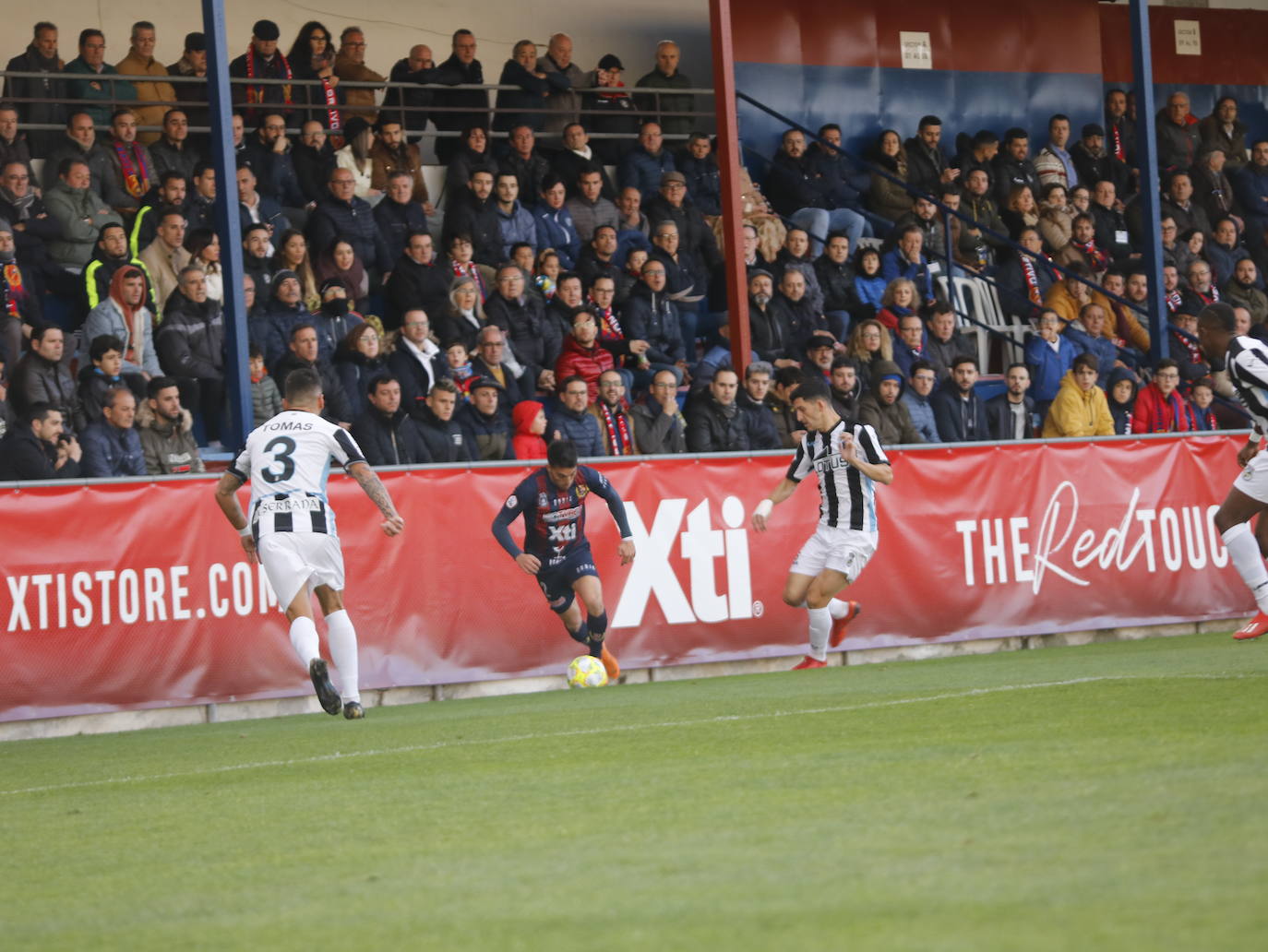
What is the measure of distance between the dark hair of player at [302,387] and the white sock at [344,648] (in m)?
1.34

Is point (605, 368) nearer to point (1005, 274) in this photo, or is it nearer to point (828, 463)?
point (828, 463)

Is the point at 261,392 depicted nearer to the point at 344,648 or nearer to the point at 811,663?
the point at 344,648

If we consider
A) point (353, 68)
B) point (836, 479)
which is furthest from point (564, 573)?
point (353, 68)

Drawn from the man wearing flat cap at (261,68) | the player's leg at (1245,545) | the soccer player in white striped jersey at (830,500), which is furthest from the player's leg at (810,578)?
the man wearing flat cap at (261,68)

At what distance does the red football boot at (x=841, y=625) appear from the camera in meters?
15.2

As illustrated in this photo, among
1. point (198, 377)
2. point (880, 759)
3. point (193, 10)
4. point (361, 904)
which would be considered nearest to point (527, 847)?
point (361, 904)

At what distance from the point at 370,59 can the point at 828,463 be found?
9.59 m

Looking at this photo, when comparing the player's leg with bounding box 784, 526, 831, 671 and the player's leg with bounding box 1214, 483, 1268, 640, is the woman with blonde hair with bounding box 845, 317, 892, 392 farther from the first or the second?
the player's leg with bounding box 1214, 483, 1268, 640

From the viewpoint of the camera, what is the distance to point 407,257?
55.7 ft

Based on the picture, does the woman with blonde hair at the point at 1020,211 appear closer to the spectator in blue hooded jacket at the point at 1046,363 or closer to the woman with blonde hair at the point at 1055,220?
the woman with blonde hair at the point at 1055,220

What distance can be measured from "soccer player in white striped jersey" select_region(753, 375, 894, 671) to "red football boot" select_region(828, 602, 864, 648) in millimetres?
530

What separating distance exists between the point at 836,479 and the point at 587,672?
2.40 metres

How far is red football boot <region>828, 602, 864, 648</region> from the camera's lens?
599 inches

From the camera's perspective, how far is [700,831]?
6168mm
